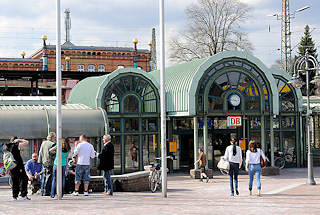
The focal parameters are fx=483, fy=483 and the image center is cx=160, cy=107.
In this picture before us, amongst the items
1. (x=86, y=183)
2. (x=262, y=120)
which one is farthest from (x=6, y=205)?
(x=262, y=120)

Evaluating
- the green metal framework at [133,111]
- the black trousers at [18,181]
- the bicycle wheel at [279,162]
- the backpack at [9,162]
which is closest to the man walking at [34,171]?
the black trousers at [18,181]

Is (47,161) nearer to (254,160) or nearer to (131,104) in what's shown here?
(254,160)

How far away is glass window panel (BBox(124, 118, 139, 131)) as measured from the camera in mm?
23869

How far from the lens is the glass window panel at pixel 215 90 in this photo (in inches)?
908

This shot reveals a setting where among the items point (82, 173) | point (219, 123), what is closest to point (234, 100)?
point (219, 123)

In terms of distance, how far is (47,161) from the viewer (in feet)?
42.6

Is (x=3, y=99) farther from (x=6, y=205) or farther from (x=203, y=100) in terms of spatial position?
(x=6, y=205)

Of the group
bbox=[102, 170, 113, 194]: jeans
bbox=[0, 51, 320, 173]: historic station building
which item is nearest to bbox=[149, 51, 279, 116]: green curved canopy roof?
bbox=[0, 51, 320, 173]: historic station building

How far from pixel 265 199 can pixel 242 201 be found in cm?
88

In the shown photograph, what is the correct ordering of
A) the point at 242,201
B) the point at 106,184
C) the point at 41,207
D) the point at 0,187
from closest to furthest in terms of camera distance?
the point at 41,207
the point at 242,201
the point at 106,184
the point at 0,187

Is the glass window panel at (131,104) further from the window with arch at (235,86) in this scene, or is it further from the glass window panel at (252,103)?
the glass window panel at (252,103)

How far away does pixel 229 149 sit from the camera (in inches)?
572

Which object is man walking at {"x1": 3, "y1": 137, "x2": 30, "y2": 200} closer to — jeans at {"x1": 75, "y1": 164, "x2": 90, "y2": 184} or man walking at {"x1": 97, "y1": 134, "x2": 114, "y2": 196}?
jeans at {"x1": 75, "y1": 164, "x2": 90, "y2": 184}

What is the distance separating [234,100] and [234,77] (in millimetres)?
1117
